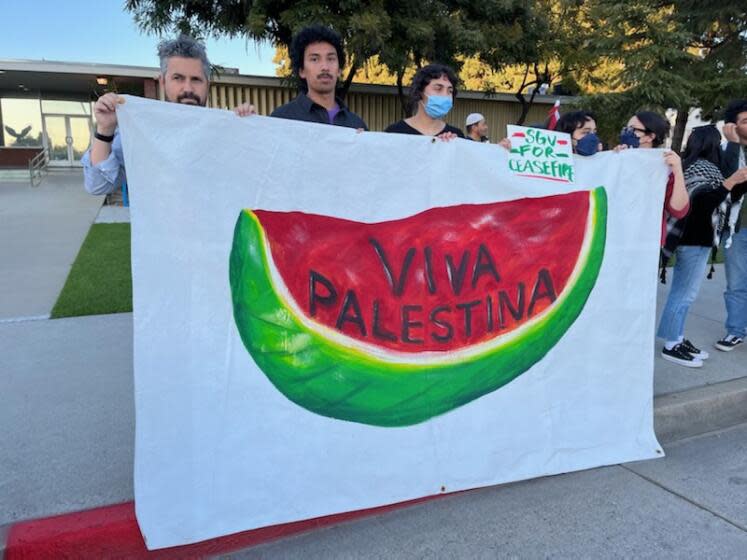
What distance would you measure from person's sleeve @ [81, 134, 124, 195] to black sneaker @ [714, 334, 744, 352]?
4375 mm

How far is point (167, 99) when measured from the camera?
243cm

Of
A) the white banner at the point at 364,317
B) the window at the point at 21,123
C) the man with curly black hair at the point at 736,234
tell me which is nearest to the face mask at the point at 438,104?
the white banner at the point at 364,317

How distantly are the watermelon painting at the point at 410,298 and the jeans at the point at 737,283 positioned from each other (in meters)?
2.11

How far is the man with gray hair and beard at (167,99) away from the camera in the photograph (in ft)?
7.11

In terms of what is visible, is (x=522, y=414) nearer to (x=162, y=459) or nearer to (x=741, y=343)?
(x=162, y=459)

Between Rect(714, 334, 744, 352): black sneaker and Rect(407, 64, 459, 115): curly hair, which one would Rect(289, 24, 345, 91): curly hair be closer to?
Rect(407, 64, 459, 115): curly hair

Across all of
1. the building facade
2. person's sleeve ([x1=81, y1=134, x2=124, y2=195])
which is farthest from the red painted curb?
the building facade

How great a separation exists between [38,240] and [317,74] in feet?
22.5

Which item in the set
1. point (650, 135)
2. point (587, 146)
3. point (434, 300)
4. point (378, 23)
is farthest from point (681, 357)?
point (378, 23)

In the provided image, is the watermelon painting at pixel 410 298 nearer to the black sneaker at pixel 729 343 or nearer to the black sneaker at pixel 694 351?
the black sneaker at pixel 694 351

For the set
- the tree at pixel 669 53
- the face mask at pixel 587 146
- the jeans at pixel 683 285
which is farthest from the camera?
the tree at pixel 669 53

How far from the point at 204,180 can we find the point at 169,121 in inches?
9.2

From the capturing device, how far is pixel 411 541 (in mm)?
2375

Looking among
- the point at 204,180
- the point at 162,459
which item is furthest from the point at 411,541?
the point at 204,180
